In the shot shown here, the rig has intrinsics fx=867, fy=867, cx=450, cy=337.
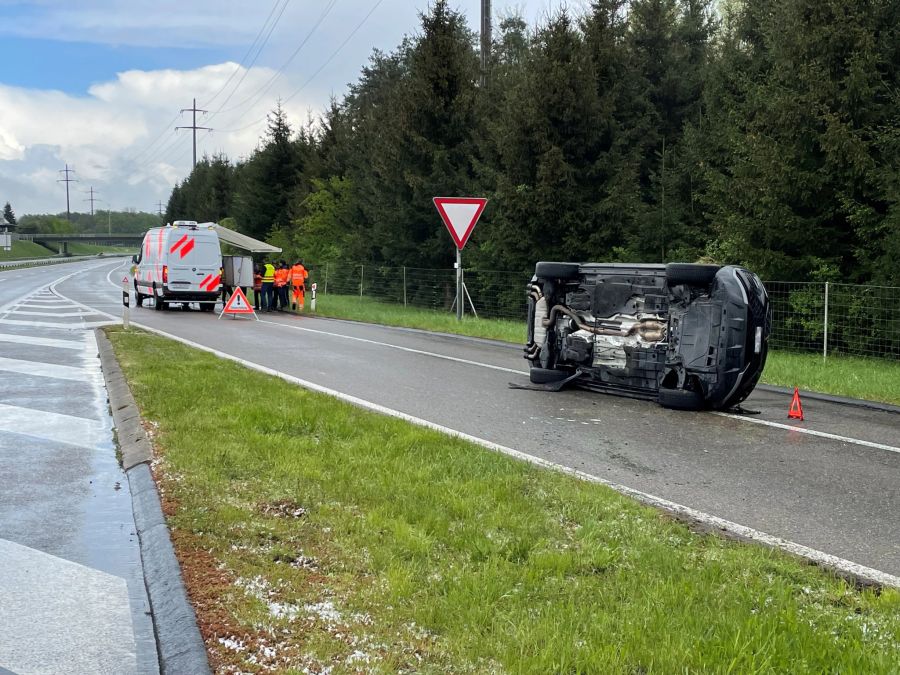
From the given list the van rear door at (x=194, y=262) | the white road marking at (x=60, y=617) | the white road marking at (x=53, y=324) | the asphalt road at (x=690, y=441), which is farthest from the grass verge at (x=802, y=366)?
the white road marking at (x=60, y=617)

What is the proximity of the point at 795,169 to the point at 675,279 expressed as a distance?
9.26 metres

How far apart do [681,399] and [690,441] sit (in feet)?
4.80

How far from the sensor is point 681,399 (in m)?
9.06

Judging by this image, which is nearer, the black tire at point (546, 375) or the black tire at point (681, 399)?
the black tire at point (681, 399)

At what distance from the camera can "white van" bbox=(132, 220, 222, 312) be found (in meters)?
25.6

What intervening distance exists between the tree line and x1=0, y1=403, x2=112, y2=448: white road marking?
1312 centimetres

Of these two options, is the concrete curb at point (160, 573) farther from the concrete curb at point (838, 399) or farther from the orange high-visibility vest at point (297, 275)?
→ the orange high-visibility vest at point (297, 275)

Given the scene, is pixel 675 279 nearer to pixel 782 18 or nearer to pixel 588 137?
pixel 782 18

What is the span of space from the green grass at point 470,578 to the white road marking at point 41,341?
9.17 m

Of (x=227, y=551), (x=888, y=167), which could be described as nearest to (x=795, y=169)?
(x=888, y=167)

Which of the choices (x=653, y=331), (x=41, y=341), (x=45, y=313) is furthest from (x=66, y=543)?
(x=45, y=313)

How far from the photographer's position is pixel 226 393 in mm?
9117

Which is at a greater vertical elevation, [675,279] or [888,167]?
[888,167]

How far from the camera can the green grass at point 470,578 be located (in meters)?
3.29
